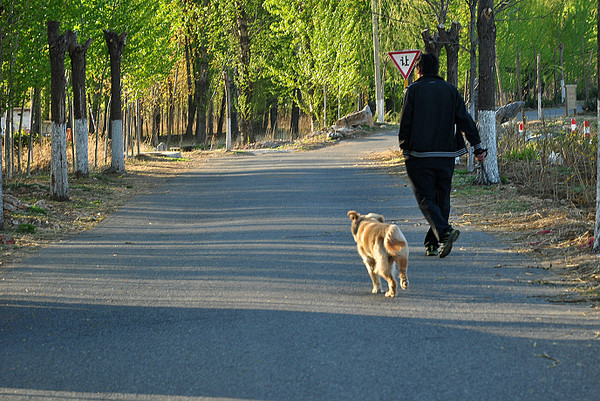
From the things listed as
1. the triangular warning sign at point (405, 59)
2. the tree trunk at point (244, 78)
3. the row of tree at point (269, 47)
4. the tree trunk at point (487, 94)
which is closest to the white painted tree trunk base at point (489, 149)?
the tree trunk at point (487, 94)

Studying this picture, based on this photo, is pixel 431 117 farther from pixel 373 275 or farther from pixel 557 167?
pixel 557 167

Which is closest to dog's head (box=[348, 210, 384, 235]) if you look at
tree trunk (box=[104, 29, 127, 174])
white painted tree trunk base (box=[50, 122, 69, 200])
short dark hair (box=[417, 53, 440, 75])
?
short dark hair (box=[417, 53, 440, 75])

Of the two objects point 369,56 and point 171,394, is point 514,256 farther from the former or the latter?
point 369,56

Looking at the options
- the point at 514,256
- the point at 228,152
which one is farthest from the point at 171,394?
the point at 228,152

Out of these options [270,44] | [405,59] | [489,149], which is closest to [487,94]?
[489,149]

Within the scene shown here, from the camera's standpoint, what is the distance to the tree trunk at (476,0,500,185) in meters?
16.7

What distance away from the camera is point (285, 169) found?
24.1 m

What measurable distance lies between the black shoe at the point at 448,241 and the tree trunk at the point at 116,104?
15960mm

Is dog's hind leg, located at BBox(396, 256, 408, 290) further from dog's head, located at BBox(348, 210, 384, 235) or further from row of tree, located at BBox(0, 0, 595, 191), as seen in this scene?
row of tree, located at BBox(0, 0, 595, 191)

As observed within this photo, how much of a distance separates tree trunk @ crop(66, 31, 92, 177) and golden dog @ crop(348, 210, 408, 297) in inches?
563

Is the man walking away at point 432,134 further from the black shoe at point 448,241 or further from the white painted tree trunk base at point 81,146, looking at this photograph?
the white painted tree trunk base at point 81,146

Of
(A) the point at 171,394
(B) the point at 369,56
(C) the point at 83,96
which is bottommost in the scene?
(A) the point at 171,394

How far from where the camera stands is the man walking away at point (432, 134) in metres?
8.95

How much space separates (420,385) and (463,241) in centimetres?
571
